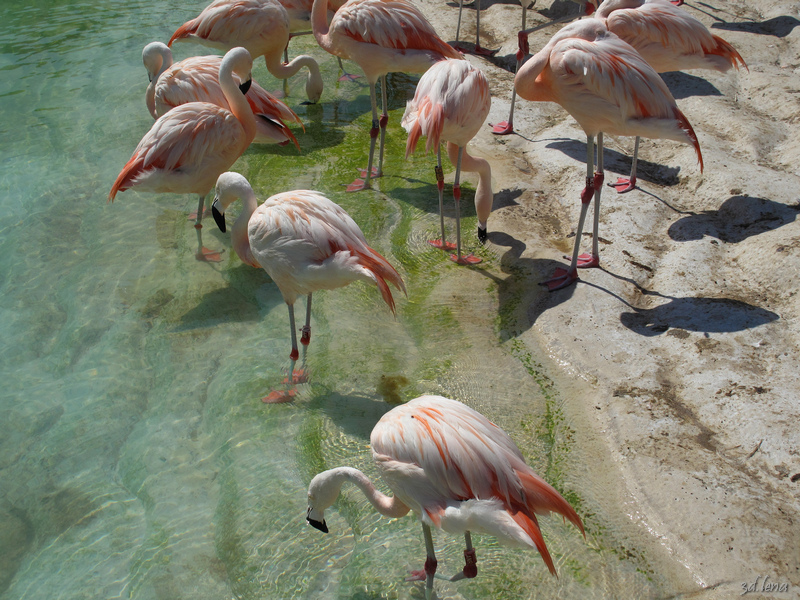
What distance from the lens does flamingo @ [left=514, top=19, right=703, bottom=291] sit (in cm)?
410

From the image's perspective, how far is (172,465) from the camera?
341 cm

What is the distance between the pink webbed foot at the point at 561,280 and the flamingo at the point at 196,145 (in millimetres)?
2559

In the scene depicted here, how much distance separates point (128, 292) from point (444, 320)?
7.57 ft

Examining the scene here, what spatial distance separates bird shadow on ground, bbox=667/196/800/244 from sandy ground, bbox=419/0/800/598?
0.05 ft

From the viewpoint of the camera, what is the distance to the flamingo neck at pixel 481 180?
4.86 m

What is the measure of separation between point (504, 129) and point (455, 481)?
4.76 metres

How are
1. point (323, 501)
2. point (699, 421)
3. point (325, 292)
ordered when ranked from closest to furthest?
point (323, 501)
point (699, 421)
point (325, 292)

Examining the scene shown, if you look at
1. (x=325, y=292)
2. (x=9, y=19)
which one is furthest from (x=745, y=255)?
(x=9, y=19)

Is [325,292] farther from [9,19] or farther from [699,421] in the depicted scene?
[9,19]

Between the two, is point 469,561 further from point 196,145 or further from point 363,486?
point 196,145

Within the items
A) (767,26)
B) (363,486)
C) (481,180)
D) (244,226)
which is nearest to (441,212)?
(481,180)

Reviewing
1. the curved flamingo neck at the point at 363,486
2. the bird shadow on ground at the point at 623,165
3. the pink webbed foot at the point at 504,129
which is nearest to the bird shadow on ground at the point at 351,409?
the curved flamingo neck at the point at 363,486

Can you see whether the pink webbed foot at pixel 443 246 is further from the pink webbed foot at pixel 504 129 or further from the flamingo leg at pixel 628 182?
the pink webbed foot at pixel 504 129

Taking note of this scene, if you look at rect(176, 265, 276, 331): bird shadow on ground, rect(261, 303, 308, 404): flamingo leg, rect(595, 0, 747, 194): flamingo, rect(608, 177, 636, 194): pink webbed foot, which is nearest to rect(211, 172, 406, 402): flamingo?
rect(261, 303, 308, 404): flamingo leg
